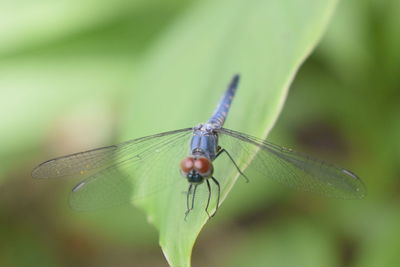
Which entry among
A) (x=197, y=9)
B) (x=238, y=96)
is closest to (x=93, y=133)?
(x=197, y=9)

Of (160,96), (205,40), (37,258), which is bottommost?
(37,258)

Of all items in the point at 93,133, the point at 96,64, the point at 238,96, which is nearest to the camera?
the point at 238,96

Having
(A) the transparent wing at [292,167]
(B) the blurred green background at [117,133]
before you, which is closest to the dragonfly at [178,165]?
(A) the transparent wing at [292,167]

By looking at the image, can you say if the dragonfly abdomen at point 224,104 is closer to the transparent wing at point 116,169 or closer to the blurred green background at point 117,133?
the transparent wing at point 116,169

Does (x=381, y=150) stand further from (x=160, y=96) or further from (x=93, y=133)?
(x=93, y=133)

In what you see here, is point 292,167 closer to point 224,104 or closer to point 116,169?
point 224,104

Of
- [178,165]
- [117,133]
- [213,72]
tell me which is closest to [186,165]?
[178,165]
